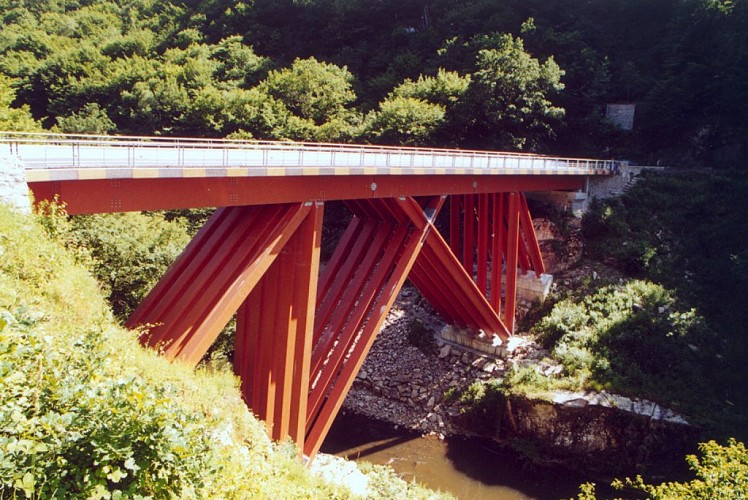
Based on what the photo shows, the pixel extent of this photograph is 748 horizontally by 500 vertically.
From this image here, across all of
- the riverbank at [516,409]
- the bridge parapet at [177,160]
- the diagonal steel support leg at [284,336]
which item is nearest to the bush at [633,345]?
the riverbank at [516,409]

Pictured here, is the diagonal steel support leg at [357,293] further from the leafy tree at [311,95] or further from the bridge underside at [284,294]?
the leafy tree at [311,95]

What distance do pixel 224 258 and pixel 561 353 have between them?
1567 cm

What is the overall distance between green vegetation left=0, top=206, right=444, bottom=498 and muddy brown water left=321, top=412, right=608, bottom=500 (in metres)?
11.4

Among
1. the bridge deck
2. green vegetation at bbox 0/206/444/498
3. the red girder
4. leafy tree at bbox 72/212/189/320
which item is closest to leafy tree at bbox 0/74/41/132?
leafy tree at bbox 72/212/189/320

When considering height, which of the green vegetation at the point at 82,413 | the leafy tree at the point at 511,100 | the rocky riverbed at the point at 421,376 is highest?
the leafy tree at the point at 511,100

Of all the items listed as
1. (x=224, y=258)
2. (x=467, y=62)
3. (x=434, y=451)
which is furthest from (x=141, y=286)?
(x=467, y=62)

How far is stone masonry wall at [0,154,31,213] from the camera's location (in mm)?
7730

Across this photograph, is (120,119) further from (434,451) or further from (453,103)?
(434,451)

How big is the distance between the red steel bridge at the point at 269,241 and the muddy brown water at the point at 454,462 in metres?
5.96

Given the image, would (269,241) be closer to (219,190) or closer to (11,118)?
(219,190)

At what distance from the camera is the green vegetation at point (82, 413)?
4.49m

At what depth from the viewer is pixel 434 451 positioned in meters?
19.5

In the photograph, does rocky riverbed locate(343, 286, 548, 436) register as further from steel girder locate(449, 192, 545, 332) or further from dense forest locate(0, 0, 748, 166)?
dense forest locate(0, 0, 748, 166)

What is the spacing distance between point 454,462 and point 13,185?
16.5m
